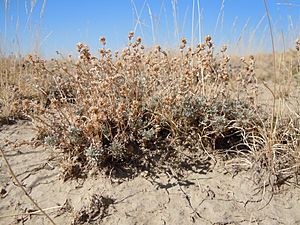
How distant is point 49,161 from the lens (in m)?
2.03

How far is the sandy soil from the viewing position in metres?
1.53

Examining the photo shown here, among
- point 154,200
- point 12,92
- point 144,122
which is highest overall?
point 12,92

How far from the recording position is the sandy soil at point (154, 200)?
1.53 meters

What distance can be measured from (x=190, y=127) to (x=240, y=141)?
41 centimetres

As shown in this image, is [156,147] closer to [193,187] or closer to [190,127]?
[190,127]

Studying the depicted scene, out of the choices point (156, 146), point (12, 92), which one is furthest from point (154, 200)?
point (12, 92)

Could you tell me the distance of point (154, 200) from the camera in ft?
5.38

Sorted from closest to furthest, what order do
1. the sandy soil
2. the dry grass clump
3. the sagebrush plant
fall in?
the sandy soil
the sagebrush plant
the dry grass clump

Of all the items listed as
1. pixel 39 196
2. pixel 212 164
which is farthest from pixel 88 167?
pixel 212 164

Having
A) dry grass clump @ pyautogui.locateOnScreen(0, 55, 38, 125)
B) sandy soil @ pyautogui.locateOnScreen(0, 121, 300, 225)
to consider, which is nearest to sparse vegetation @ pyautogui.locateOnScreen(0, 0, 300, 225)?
sandy soil @ pyautogui.locateOnScreen(0, 121, 300, 225)

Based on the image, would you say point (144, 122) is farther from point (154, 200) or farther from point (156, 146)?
point (154, 200)

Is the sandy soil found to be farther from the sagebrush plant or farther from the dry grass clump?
the dry grass clump

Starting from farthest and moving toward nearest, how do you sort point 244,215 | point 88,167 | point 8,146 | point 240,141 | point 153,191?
point 8,146 < point 240,141 < point 88,167 < point 153,191 < point 244,215

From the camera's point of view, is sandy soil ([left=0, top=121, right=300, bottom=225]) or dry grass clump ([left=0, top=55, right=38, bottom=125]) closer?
sandy soil ([left=0, top=121, right=300, bottom=225])
